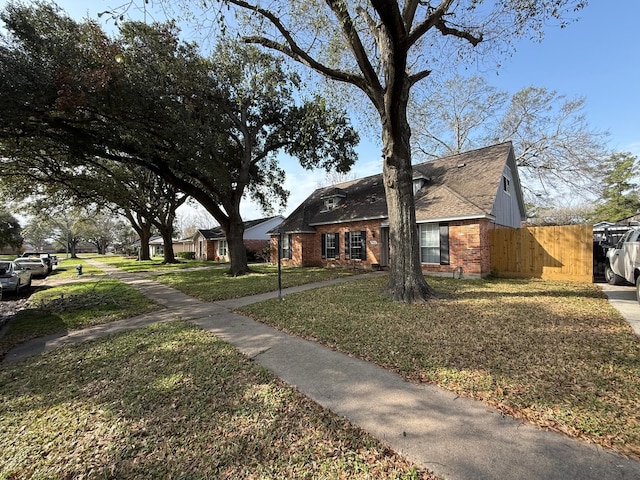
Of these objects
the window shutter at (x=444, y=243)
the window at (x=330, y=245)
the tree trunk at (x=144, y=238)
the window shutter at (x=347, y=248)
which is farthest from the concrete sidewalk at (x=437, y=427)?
the tree trunk at (x=144, y=238)

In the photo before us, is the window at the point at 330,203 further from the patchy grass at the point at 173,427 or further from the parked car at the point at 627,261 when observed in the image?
the patchy grass at the point at 173,427

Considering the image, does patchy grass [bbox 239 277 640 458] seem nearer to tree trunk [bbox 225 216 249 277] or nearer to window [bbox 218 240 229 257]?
tree trunk [bbox 225 216 249 277]

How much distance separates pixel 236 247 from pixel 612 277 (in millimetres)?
15647

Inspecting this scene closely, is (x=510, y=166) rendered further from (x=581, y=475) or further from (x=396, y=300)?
(x=581, y=475)

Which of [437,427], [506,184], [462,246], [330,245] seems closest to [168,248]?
[330,245]

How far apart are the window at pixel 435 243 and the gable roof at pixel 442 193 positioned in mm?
595

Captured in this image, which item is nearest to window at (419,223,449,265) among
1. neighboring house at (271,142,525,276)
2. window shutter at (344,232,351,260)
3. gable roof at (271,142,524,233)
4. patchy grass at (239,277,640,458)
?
neighboring house at (271,142,525,276)

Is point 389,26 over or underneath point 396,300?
over

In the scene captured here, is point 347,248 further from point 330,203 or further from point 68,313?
point 68,313

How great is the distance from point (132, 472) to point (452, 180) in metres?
15.3

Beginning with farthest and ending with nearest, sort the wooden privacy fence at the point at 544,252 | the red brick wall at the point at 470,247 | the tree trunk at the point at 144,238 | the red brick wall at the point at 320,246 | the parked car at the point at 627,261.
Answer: the tree trunk at the point at 144,238, the red brick wall at the point at 320,246, the red brick wall at the point at 470,247, the wooden privacy fence at the point at 544,252, the parked car at the point at 627,261

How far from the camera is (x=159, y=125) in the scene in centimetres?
1048

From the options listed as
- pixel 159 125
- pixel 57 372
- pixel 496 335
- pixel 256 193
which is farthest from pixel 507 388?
pixel 256 193

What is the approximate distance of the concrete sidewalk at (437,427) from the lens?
6.98ft
